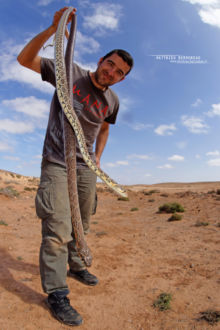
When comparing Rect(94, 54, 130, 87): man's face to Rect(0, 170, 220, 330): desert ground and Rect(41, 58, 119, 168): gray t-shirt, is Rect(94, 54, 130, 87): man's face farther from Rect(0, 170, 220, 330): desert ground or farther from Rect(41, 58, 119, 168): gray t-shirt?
Rect(0, 170, 220, 330): desert ground

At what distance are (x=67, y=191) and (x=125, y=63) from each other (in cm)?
187

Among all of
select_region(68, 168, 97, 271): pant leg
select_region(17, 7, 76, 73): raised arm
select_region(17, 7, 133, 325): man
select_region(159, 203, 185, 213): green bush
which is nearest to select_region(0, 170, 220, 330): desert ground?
select_region(17, 7, 133, 325): man

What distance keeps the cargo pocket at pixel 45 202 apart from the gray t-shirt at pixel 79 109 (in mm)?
342

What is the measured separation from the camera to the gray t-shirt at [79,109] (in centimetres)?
292

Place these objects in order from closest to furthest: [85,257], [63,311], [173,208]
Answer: [85,257], [63,311], [173,208]

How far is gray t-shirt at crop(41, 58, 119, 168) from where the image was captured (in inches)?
115

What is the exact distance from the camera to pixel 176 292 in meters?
3.48

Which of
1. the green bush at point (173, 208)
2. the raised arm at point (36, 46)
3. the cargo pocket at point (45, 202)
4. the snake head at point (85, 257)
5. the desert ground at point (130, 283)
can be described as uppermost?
the raised arm at point (36, 46)

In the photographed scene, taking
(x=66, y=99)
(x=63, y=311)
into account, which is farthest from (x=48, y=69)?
(x=63, y=311)

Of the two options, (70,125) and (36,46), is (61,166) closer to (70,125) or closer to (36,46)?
(70,125)

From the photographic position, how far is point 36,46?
2896mm

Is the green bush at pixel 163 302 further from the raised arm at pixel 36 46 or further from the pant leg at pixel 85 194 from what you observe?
the raised arm at pixel 36 46


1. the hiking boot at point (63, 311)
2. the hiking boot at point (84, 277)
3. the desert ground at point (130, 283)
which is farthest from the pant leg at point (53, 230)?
the hiking boot at point (84, 277)

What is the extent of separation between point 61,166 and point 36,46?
1.52m
